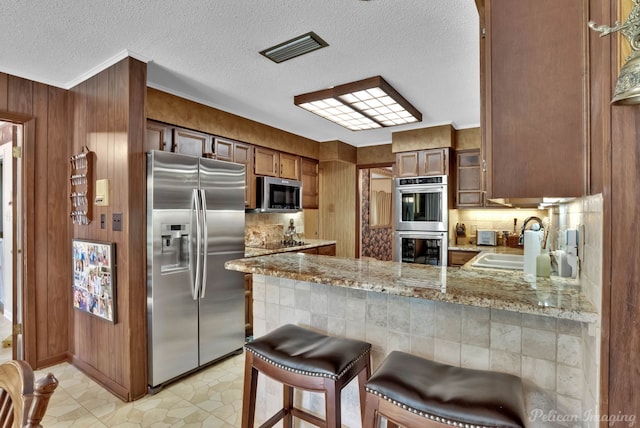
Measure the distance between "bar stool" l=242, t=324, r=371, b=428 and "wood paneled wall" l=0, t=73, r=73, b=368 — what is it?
2.46m

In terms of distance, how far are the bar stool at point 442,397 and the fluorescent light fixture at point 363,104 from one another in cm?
224

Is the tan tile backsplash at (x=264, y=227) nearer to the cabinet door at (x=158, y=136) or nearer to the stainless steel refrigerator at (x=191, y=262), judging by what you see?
the stainless steel refrigerator at (x=191, y=262)

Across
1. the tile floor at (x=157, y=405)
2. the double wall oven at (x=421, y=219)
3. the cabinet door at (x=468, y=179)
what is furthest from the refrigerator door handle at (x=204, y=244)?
the cabinet door at (x=468, y=179)

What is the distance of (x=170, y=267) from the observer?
102 inches

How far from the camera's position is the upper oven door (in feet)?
14.2

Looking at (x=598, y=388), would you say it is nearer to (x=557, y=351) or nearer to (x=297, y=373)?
(x=557, y=351)

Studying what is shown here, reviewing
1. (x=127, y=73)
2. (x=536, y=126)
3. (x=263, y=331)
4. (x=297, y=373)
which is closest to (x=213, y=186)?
(x=127, y=73)

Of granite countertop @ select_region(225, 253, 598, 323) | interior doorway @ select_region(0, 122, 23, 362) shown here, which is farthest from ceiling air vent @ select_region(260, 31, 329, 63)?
interior doorway @ select_region(0, 122, 23, 362)

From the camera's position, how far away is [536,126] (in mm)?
1155

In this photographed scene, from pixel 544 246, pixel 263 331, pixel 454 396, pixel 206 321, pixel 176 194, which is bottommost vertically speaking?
pixel 206 321

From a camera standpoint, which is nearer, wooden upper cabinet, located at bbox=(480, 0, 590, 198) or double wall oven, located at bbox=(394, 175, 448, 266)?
wooden upper cabinet, located at bbox=(480, 0, 590, 198)

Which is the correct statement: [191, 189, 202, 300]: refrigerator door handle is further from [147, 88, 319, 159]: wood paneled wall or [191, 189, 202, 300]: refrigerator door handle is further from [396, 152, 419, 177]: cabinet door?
[396, 152, 419, 177]: cabinet door

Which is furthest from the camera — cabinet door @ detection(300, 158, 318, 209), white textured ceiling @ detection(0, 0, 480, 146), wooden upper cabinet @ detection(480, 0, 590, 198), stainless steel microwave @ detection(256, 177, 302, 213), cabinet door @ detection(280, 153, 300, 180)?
cabinet door @ detection(300, 158, 318, 209)

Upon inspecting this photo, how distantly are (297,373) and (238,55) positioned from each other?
212cm
